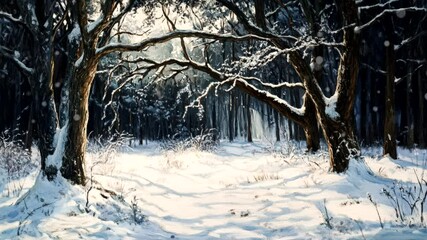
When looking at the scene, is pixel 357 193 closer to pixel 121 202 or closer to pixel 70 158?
pixel 121 202

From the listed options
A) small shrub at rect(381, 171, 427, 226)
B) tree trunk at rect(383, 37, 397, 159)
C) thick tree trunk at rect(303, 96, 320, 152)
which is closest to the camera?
small shrub at rect(381, 171, 427, 226)

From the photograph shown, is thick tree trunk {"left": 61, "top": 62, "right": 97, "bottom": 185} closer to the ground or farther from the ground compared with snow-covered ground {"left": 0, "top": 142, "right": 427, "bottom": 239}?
farther from the ground

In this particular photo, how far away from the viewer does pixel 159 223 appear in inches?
246

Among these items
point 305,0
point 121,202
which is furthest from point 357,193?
point 305,0

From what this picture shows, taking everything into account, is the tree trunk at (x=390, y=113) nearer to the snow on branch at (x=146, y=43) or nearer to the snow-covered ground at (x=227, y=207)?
the snow-covered ground at (x=227, y=207)

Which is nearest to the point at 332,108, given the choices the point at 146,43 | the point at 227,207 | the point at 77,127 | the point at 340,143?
the point at 340,143

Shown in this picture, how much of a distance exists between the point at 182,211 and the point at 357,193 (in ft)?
10.5

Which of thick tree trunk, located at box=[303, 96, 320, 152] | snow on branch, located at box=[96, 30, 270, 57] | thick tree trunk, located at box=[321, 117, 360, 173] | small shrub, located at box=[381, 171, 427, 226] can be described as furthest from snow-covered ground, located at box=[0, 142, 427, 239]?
snow on branch, located at box=[96, 30, 270, 57]

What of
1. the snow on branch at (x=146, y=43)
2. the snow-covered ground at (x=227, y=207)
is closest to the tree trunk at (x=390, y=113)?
the snow-covered ground at (x=227, y=207)

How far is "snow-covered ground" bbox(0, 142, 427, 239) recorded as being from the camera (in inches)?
196

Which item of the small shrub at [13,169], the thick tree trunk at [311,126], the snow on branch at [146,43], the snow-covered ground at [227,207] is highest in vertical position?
the snow on branch at [146,43]

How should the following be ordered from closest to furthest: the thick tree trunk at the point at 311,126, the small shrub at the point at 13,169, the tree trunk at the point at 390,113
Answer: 1. the small shrub at the point at 13,169
2. the thick tree trunk at the point at 311,126
3. the tree trunk at the point at 390,113

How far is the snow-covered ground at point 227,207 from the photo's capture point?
16.3 ft

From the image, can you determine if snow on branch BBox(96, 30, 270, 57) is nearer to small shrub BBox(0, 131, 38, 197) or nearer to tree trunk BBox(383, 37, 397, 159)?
small shrub BBox(0, 131, 38, 197)
